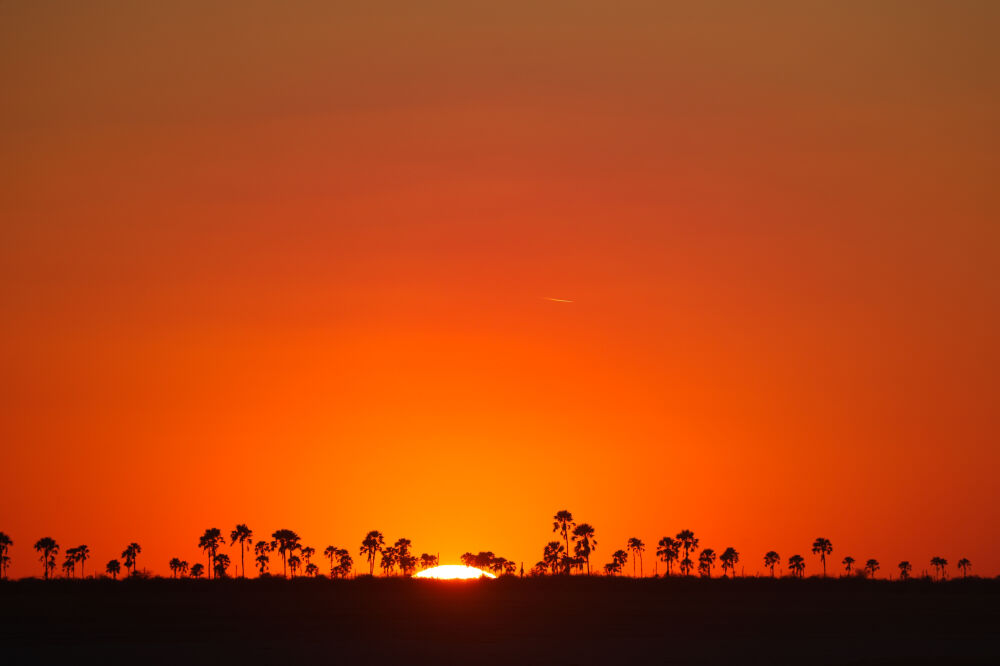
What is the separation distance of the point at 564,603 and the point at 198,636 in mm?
16956

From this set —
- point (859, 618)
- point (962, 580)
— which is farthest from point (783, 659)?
point (962, 580)

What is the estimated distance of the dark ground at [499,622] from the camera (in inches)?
1425

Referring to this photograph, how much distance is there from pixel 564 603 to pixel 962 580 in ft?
80.4

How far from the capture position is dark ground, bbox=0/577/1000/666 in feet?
119

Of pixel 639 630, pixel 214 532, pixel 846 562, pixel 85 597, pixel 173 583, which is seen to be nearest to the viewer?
pixel 639 630

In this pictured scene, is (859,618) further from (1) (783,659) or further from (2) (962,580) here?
(2) (962,580)

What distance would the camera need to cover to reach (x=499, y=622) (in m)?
43.7

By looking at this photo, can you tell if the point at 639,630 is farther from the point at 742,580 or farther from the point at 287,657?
the point at 742,580

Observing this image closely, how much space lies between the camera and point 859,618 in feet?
155

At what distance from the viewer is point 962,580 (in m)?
63.5

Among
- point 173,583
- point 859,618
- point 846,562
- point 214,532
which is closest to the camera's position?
point 859,618

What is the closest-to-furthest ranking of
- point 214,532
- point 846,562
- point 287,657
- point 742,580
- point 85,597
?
point 287,657
point 85,597
point 742,580
point 214,532
point 846,562

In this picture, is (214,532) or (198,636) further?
(214,532)

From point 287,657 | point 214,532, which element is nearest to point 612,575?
point 287,657
